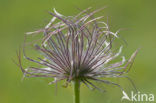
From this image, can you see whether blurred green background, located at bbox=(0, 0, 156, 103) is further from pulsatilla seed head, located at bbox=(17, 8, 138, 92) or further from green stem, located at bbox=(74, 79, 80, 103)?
green stem, located at bbox=(74, 79, 80, 103)

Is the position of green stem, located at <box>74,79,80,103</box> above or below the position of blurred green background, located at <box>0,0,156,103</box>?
below

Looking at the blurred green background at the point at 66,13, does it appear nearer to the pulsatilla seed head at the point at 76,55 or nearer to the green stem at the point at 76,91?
the pulsatilla seed head at the point at 76,55

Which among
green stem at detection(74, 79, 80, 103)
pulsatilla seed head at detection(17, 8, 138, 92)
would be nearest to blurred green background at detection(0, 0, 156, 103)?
pulsatilla seed head at detection(17, 8, 138, 92)

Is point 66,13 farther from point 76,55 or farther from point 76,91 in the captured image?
point 76,91

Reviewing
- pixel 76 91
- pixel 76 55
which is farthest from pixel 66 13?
pixel 76 91

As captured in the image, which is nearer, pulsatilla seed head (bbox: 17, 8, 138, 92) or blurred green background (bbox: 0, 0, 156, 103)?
pulsatilla seed head (bbox: 17, 8, 138, 92)

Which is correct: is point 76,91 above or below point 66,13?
below

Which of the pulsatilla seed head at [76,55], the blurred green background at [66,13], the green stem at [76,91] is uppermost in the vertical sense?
the blurred green background at [66,13]

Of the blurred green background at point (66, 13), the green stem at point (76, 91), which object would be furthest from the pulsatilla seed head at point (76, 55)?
the blurred green background at point (66, 13)
